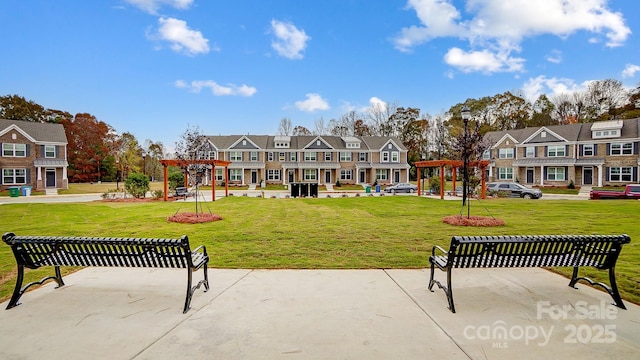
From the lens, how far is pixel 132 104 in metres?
31.7

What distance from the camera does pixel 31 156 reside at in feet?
116

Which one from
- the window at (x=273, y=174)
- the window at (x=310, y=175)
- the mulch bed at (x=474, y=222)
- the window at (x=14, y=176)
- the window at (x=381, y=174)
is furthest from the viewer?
the window at (x=381, y=174)

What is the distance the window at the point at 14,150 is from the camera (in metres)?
33.8

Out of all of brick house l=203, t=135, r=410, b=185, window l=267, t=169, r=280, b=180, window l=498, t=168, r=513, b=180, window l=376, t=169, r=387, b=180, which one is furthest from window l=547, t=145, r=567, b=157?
window l=267, t=169, r=280, b=180

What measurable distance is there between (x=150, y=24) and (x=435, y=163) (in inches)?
858

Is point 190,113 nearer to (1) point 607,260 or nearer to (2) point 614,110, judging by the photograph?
(1) point 607,260

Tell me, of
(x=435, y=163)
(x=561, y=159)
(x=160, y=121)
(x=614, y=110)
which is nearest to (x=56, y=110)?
(x=160, y=121)

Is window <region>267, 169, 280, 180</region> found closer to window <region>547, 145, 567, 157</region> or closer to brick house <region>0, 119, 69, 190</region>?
brick house <region>0, 119, 69, 190</region>

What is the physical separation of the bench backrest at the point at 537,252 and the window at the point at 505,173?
4492 cm

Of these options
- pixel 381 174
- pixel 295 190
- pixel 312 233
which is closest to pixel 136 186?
pixel 295 190

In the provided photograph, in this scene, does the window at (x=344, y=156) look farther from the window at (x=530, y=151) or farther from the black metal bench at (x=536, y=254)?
the black metal bench at (x=536, y=254)

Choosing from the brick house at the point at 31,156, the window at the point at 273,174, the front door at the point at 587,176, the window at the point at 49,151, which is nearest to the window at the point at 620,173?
the front door at the point at 587,176

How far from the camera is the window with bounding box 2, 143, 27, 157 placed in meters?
33.8

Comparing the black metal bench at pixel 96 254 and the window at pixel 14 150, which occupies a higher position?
the window at pixel 14 150
